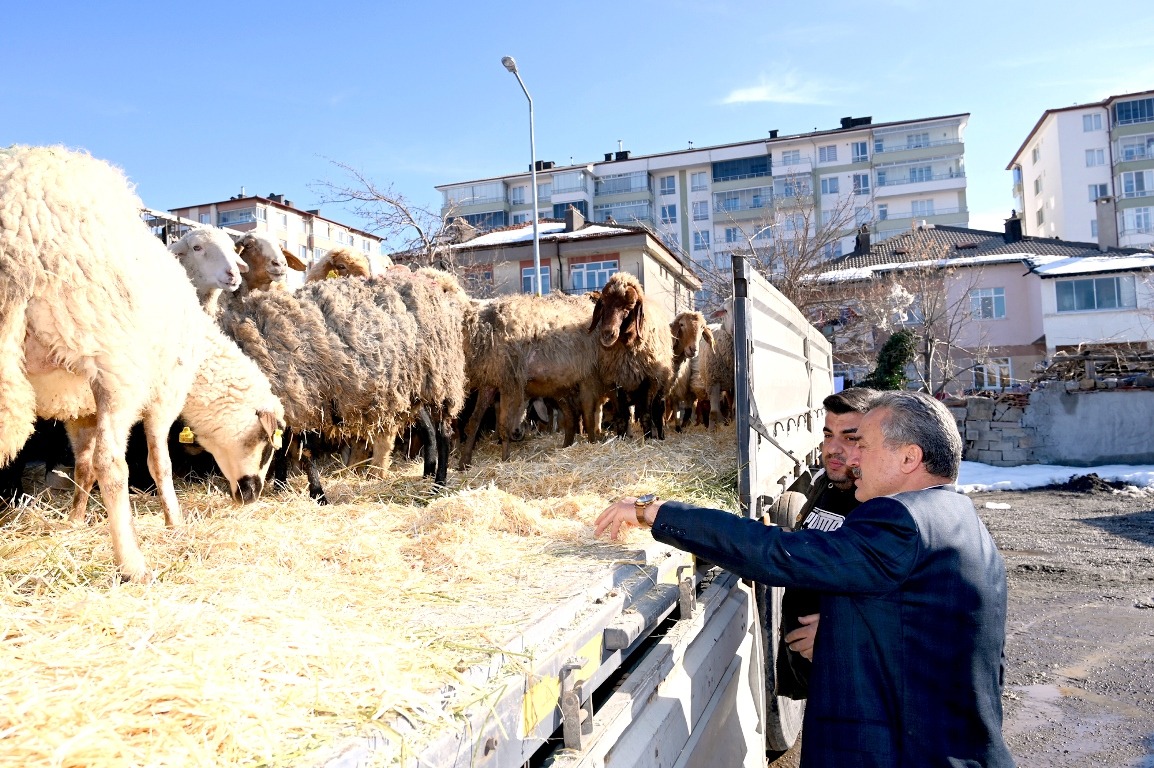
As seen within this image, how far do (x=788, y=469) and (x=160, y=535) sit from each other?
13.9ft

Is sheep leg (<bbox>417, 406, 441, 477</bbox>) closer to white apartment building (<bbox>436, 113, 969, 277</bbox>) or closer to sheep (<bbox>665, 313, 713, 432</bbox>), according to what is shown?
sheep (<bbox>665, 313, 713, 432</bbox>)

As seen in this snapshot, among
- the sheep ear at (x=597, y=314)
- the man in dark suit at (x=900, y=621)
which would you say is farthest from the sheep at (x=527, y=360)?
the man in dark suit at (x=900, y=621)

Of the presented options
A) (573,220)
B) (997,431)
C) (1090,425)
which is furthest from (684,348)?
(573,220)

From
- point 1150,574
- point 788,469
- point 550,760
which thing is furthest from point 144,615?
point 1150,574

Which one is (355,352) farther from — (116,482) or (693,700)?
(693,700)

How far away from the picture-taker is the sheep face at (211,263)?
19.0 feet

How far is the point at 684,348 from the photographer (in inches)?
461

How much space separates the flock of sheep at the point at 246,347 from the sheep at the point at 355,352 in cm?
2

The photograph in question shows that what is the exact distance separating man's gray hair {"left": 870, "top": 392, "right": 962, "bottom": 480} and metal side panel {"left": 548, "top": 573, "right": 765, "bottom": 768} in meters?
0.96

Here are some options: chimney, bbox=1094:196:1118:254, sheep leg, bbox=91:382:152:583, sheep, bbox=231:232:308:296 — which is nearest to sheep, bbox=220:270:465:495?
sheep, bbox=231:232:308:296

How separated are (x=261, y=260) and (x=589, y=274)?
27.0 meters

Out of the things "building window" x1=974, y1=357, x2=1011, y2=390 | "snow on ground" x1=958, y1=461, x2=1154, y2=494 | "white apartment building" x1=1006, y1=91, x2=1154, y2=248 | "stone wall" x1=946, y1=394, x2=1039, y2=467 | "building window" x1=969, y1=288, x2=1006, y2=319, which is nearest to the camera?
"snow on ground" x1=958, y1=461, x2=1154, y2=494

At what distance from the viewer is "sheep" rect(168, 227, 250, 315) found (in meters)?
5.79

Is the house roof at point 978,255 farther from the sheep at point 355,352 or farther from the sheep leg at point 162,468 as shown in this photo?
the sheep leg at point 162,468
